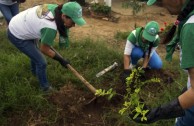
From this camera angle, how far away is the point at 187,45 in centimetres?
160

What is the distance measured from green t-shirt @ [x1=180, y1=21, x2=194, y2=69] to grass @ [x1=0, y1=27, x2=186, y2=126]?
188 centimetres

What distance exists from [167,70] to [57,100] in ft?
6.16

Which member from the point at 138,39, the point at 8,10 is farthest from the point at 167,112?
the point at 8,10

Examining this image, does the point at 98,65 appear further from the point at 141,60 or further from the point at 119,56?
the point at 141,60

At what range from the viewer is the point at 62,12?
321 cm

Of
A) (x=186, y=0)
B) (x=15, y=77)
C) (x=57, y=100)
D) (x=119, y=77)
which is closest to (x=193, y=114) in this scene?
(x=186, y=0)


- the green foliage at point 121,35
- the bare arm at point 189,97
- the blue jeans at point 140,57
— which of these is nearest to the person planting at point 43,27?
the blue jeans at point 140,57

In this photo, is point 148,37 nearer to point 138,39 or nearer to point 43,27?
point 138,39

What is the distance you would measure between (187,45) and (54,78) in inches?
109

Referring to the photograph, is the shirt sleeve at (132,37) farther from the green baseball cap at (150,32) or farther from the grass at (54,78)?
the grass at (54,78)

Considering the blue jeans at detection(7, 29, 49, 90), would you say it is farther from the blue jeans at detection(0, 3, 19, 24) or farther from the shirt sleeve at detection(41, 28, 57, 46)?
the blue jeans at detection(0, 3, 19, 24)

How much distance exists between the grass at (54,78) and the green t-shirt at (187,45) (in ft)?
6.17

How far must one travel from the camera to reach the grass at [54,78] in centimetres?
359

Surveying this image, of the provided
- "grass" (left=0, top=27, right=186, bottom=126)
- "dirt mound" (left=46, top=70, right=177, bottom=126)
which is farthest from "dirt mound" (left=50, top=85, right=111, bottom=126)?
"grass" (left=0, top=27, right=186, bottom=126)
